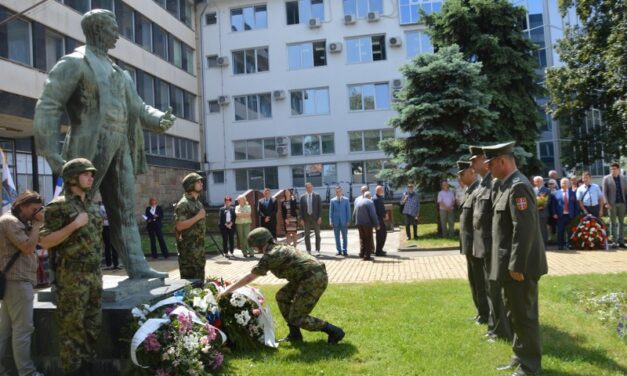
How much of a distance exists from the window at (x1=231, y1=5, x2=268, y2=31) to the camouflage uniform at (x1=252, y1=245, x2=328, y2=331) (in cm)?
3100

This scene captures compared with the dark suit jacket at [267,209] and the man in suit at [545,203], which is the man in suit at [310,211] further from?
the man in suit at [545,203]

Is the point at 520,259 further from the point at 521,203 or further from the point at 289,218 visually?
the point at 289,218

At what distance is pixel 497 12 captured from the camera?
67.9ft

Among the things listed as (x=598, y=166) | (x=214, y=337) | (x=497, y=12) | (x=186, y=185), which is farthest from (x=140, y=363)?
(x=598, y=166)

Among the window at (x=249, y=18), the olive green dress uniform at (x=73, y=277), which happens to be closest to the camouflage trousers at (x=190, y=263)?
the olive green dress uniform at (x=73, y=277)

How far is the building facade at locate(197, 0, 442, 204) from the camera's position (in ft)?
108

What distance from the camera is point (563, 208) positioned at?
13.9 meters

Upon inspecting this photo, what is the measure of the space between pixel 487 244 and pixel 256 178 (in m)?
29.8

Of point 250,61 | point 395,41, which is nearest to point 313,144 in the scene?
point 250,61

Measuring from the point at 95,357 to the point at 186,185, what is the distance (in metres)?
2.66

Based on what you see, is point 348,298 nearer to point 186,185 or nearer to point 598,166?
point 186,185

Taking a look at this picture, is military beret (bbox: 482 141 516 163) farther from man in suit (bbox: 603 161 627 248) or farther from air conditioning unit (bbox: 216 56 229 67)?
air conditioning unit (bbox: 216 56 229 67)

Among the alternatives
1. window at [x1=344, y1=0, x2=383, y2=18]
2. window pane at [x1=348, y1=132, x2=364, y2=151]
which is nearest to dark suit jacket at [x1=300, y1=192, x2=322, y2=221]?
window pane at [x1=348, y1=132, x2=364, y2=151]

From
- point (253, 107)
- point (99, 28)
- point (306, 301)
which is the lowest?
point (306, 301)
